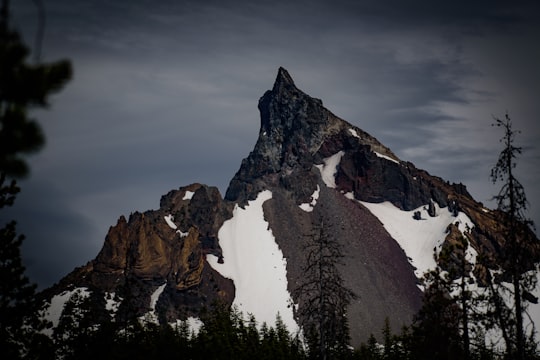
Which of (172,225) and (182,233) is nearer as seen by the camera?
(182,233)

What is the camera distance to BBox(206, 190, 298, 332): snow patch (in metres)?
157

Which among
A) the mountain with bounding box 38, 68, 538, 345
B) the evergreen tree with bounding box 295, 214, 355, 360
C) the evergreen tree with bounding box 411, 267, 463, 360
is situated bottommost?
the evergreen tree with bounding box 411, 267, 463, 360

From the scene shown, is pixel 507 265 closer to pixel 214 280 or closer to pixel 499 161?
pixel 499 161

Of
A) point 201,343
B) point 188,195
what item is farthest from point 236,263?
point 201,343

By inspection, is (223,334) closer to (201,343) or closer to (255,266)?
(201,343)

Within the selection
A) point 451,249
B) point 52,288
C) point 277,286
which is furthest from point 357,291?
point 451,249

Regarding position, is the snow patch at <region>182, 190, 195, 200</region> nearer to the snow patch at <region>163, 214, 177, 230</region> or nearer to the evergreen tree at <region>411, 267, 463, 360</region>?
the snow patch at <region>163, 214, 177, 230</region>

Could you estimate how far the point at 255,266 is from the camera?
175m

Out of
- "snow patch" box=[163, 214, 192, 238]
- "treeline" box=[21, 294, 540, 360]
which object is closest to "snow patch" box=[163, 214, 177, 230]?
"snow patch" box=[163, 214, 192, 238]

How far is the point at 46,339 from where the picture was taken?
33.1 metres

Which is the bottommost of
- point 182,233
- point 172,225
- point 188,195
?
point 182,233

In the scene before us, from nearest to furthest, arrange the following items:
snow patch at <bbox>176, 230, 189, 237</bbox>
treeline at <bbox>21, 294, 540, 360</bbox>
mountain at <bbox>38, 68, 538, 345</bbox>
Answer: treeline at <bbox>21, 294, 540, 360</bbox>, mountain at <bbox>38, 68, 538, 345</bbox>, snow patch at <bbox>176, 230, 189, 237</bbox>

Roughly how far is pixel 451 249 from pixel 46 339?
22.6m

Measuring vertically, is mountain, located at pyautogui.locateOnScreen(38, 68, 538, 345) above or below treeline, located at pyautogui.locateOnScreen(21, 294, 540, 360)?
above
